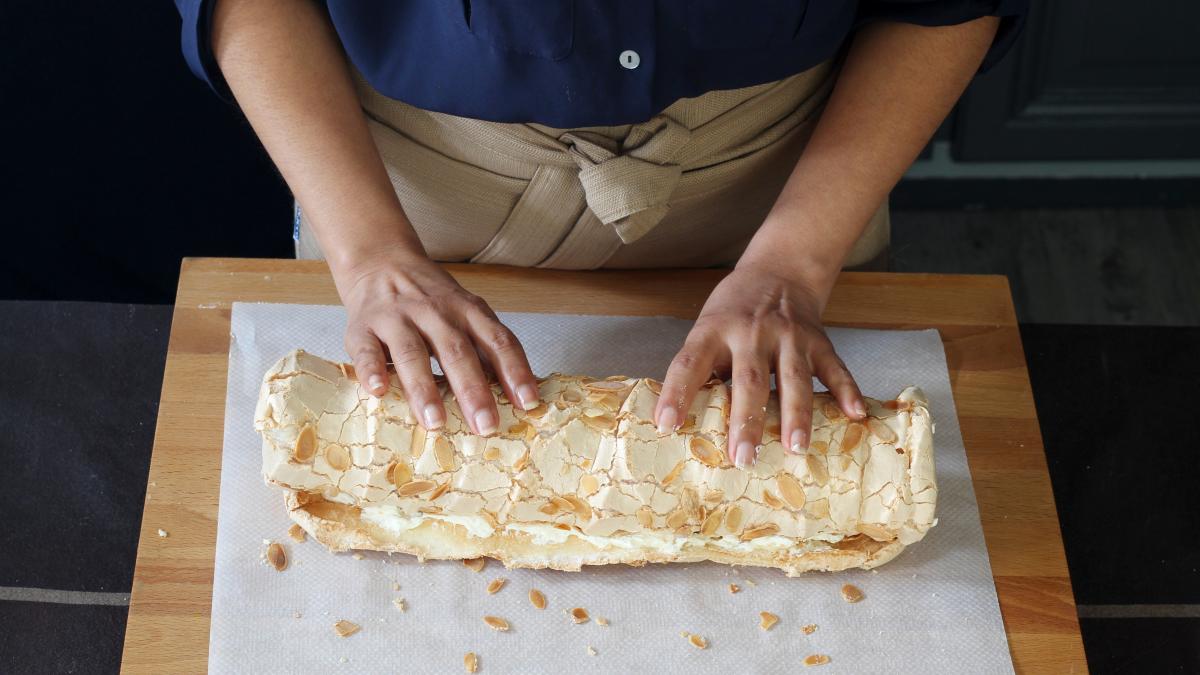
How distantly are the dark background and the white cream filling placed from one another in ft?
3.42

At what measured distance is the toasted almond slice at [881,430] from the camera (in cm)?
114

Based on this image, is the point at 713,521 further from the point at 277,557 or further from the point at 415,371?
the point at 277,557

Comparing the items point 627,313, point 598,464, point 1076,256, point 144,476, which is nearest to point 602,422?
point 598,464

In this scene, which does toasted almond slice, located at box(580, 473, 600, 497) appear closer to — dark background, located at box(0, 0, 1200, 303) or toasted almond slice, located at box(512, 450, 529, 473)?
toasted almond slice, located at box(512, 450, 529, 473)

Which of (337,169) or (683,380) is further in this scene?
(337,169)

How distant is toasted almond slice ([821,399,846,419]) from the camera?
115 centimetres

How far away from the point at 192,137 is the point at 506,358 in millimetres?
1134

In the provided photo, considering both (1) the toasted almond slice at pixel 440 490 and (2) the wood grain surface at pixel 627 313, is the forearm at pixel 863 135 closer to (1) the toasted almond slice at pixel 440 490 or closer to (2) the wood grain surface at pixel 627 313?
(2) the wood grain surface at pixel 627 313

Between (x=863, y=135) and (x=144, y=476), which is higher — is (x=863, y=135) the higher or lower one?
the higher one


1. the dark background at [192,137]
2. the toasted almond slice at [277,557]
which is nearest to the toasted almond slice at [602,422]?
the toasted almond slice at [277,557]

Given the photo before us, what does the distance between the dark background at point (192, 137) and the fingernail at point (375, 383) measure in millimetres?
1033

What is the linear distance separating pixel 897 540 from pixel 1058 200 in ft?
5.89

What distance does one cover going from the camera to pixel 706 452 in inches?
43.9

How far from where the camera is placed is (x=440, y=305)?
1.15m
